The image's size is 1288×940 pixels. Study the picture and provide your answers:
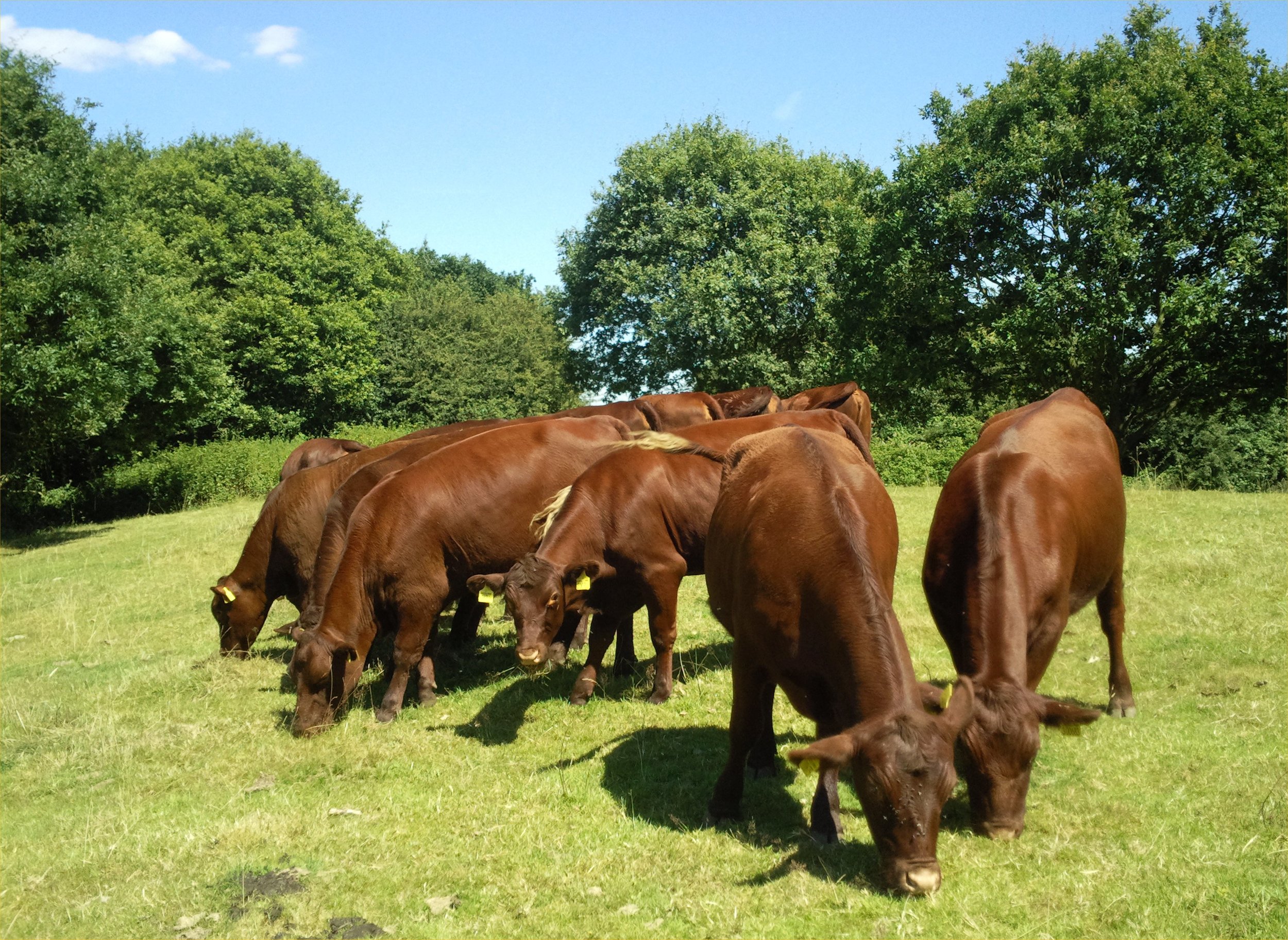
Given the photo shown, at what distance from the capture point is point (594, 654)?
29.0ft

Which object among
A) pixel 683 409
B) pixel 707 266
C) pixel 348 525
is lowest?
pixel 348 525

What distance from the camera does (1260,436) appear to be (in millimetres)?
25812

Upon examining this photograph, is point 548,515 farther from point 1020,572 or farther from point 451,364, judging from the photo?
point 451,364

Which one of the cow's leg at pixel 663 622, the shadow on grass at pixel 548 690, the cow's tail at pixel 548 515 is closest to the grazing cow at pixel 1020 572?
the cow's leg at pixel 663 622

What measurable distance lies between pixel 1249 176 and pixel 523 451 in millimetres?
20571

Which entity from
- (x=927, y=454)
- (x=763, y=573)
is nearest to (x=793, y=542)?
(x=763, y=573)

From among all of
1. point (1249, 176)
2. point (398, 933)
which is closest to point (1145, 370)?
point (1249, 176)

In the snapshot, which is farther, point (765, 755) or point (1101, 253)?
point (1101, 253)

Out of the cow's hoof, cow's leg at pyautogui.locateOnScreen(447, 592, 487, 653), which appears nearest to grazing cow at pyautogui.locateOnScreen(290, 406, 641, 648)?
cow's leg at pyautogui.locateOnScreen(447, 592, 487, 653)

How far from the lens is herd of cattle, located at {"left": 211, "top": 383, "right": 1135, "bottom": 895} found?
491 cm

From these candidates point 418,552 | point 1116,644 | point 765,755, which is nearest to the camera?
point 765,755

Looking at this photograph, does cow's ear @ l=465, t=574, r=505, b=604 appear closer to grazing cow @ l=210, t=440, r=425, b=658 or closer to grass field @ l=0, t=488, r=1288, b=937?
grass field @ l=0, t=488, r=1288, b=937

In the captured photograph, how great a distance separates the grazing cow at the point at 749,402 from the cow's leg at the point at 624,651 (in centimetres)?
590

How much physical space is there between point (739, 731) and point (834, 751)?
1539mm
